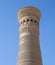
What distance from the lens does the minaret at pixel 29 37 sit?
13762 mm

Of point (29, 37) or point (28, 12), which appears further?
point (28, 12)

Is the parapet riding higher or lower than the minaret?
higher

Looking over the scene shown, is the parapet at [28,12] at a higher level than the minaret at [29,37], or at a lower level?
higher

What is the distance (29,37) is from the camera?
14.6 meters

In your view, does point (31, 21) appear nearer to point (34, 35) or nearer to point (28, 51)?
point (34, 35)

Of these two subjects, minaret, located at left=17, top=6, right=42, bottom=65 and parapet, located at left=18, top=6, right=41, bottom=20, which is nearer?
minaret, located at left=17, top=6, right=42, bottom=65

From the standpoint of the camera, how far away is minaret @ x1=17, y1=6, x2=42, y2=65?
13762 millimetres

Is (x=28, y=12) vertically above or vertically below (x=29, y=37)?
above

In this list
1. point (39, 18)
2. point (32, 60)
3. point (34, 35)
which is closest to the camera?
point (32, 60)

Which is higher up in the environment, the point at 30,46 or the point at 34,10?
the point at 34,10

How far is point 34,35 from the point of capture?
48.6 ft

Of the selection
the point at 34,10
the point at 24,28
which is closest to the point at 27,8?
the point at 34,10

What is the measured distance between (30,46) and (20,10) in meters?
3.36

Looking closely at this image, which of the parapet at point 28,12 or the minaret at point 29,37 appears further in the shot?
the parapet at point 28,12
